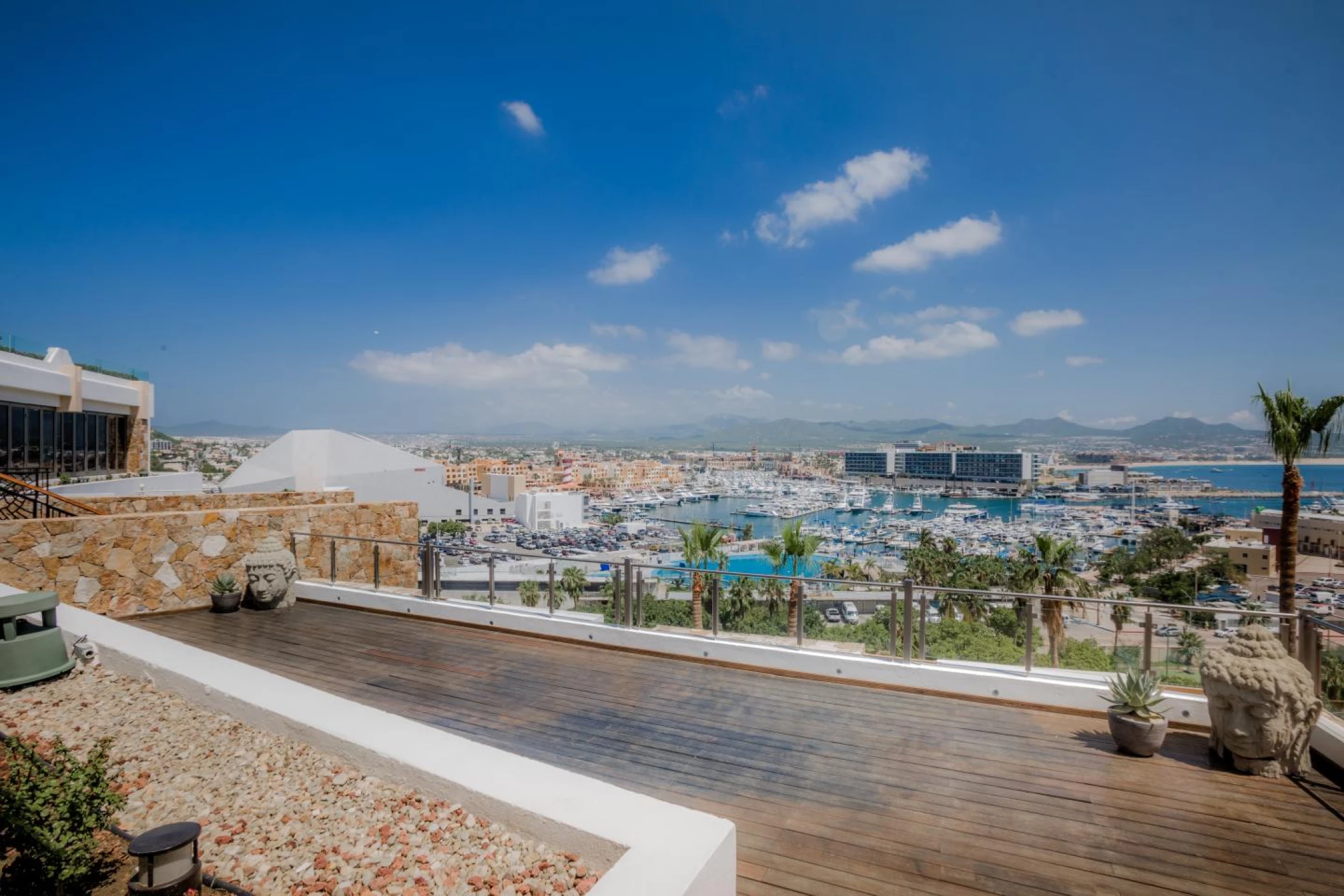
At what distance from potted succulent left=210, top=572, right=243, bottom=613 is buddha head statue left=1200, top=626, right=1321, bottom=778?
10994 millimetres

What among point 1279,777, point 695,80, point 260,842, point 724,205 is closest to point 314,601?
point 260,842

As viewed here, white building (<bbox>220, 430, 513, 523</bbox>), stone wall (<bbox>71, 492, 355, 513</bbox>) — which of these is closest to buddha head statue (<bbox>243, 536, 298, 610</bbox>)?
stone wall (<bbox>71, 492, 355, 513</bbox>)

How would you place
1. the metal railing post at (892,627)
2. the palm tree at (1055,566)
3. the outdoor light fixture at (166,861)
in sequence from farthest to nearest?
the palm tree at (1055,566), the metal railing post at (892,627), the outdoor light fixture at (166,861)

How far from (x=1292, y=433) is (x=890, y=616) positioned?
2199 cm

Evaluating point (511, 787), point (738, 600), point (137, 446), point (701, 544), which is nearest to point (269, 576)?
point (738, 600)

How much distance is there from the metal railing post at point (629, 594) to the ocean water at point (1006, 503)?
58117 mm

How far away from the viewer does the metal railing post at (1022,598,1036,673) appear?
520 cm

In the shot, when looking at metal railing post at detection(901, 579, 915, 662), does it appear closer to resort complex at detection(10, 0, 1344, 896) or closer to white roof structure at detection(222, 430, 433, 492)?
resort complex at detection(10, 0, 1344, 896)

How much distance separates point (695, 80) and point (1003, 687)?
34.2m

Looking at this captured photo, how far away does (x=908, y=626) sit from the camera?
18.2ft

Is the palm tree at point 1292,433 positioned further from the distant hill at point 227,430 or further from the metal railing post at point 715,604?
the distant hill at point 227,430

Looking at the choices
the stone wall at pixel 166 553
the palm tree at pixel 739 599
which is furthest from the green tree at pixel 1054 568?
the stone wall at pixel 166 553

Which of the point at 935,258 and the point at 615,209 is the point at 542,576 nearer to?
the point at 615,209

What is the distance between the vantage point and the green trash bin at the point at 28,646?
180 inches
